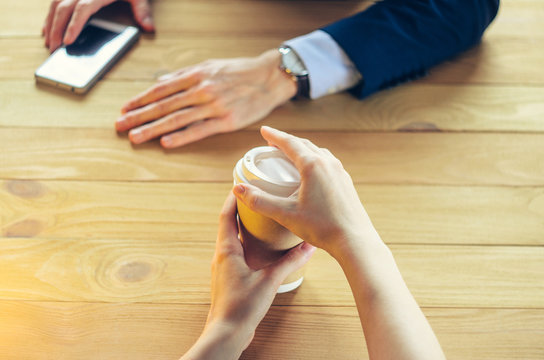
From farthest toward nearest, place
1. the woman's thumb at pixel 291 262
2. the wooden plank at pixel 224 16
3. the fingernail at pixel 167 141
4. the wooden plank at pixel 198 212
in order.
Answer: the wooden plank at pixel 224 16
the fingernail at pixel 167 141
the wooden plank at pixel 198 212
the woman's thumb at pixel 291 262

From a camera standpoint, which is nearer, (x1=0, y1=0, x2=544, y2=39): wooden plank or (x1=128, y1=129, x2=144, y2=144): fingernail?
(x1=128, y1=129, x2=144, y2=144): fingernail

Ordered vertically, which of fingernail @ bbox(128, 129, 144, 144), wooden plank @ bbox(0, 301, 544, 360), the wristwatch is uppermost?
the wristwatch

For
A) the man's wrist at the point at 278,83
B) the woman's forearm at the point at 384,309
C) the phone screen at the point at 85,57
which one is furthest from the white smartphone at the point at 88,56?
the woman's forearm at the point at 384,309

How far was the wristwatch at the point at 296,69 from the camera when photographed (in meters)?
1.04

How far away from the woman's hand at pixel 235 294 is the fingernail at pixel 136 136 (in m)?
0.33

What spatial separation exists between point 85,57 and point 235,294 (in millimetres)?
688

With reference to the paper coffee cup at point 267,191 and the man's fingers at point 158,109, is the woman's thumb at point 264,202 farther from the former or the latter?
the man's fingers at point 158,109

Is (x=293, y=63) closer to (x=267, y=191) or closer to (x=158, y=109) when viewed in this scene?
(x=158, y=109)

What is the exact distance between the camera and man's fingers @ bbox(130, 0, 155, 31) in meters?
1.19

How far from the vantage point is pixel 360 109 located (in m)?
1.06

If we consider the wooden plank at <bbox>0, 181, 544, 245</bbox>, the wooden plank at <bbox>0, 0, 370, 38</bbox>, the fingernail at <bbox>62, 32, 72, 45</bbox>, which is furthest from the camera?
the wooden plank at <bbox>0, 0, 370, 38</bbox>

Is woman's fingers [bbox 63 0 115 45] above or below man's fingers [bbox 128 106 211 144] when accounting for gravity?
above

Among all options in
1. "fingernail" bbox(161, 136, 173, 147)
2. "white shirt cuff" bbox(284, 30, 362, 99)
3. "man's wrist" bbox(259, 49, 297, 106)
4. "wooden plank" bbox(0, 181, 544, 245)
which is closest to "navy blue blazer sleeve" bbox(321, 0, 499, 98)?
"white shirt cuff" bbox(284, 30, 362, 99)

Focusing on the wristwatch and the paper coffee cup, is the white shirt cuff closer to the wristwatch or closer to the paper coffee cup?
the wristwatch
